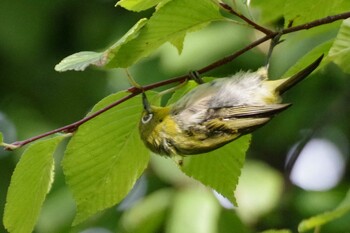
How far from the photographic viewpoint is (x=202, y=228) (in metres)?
2.30

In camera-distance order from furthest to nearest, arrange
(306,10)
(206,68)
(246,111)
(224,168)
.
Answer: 1. (246,111)
2. (224,168)
3. (306,10)
4. (206,68)

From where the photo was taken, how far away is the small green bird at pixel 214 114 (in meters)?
1.43

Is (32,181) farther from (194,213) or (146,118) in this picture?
(194,213)

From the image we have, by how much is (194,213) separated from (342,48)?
1111 millimetres

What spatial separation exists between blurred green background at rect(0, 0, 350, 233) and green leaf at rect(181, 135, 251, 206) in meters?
0.78

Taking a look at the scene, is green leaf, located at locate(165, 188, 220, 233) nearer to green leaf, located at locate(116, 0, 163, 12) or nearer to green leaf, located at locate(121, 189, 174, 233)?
green leaf, located at locate(121, 189, 174, 233)

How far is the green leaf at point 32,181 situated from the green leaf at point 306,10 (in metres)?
0.37

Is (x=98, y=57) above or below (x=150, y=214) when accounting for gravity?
above

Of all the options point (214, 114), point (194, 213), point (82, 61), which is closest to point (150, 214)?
point (194, 213)

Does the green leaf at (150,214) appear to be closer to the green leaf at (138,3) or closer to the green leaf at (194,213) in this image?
the green leaf at (194,213)

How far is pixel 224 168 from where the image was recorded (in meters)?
1.38

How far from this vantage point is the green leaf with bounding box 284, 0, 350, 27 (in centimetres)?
126

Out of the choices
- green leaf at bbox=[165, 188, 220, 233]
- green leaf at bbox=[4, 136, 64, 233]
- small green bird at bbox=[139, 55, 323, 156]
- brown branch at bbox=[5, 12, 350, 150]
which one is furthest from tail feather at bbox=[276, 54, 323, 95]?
green leaf at bbox=[165, 188, 220, 233]

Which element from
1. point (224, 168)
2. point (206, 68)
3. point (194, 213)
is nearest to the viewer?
point (206, 68)
